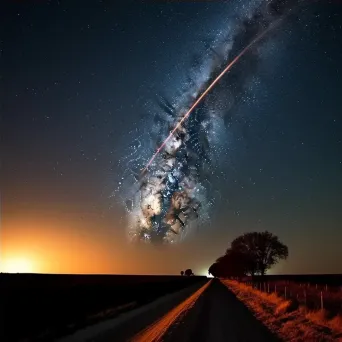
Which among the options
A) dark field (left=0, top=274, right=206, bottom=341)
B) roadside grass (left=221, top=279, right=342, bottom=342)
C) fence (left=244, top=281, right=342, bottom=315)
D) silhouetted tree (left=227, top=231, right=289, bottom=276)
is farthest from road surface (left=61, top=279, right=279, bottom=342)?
silhouetted tree (left=227, top=231, right=289, bottom=276)

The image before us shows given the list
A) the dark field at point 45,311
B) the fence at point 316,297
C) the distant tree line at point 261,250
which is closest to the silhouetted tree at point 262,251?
the distant tree line at point 261,250

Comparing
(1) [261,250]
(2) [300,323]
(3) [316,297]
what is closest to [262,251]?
(1) [261,250]

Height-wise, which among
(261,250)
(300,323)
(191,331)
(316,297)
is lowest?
(191,331)

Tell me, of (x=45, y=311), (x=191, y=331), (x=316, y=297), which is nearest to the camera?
(x=191, y=331)

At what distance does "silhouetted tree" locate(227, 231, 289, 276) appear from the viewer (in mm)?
82812

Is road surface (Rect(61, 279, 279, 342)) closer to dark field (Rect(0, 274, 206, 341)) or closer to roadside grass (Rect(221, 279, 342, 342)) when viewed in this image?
roadside grass (Rect(221, 279, 342, 342))

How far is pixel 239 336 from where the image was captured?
15.9 meters

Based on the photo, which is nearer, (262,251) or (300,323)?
(300,323)

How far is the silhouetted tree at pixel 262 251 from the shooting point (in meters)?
82.8

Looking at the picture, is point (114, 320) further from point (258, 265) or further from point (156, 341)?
point (258, 265)

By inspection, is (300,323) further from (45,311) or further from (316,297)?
(316,297)

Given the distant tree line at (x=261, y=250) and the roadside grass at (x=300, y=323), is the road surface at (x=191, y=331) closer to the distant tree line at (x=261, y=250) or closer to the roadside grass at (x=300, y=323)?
the roadside grass at (x=300, y=323)

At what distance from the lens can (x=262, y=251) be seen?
83.1 m

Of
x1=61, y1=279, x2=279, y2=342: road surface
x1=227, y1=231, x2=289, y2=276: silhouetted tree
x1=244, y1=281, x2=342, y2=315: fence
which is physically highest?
x1=227, y1=231, x2=289, y2=276: silhouetted tree
